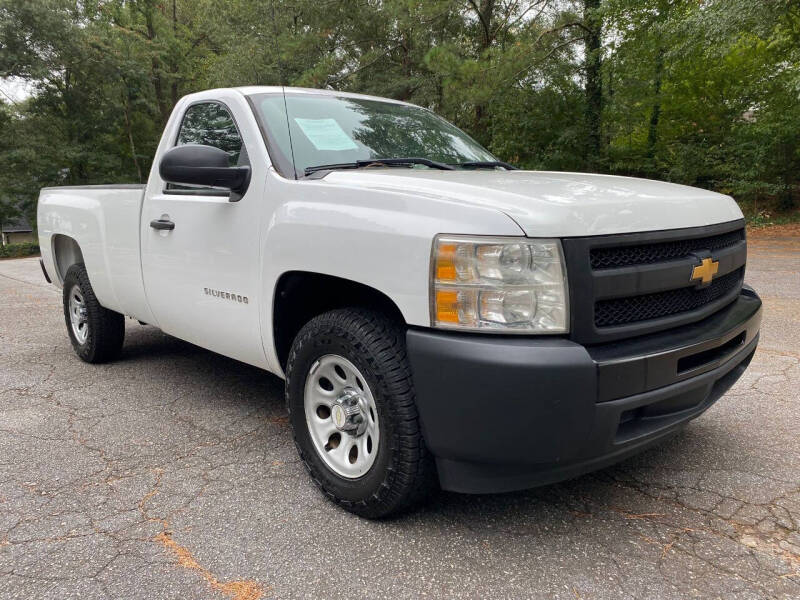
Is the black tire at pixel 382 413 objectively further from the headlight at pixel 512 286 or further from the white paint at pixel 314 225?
the headlight at pixel 512 286

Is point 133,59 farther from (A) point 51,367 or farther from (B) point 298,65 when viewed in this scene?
(A) point 51,367

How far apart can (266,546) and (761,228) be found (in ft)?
58.8

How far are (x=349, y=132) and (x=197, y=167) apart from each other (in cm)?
83

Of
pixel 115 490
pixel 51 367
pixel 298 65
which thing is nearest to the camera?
pixel 115 490

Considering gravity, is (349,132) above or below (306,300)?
above

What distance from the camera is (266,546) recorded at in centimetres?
237

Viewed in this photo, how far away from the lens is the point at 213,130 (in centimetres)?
357

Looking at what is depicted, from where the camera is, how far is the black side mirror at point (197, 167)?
2.88 m

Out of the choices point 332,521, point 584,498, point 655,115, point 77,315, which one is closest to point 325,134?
point 332,521

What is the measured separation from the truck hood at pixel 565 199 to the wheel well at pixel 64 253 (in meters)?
3.44

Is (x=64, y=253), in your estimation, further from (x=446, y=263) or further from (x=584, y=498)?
(x=584, y=498)

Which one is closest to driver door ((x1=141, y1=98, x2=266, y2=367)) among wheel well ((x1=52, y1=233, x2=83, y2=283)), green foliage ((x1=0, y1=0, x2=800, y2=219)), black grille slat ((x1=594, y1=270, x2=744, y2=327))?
black grille slat ((x1=594, y1=270, x2=744, y2=327))

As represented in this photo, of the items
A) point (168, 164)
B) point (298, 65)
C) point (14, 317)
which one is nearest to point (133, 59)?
point (298, 65)

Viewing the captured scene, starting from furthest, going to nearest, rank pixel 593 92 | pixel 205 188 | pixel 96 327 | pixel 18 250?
1. pixel 18 250
2. pixel 593 92
3. pixel 96 327
4. pixel 205 188
